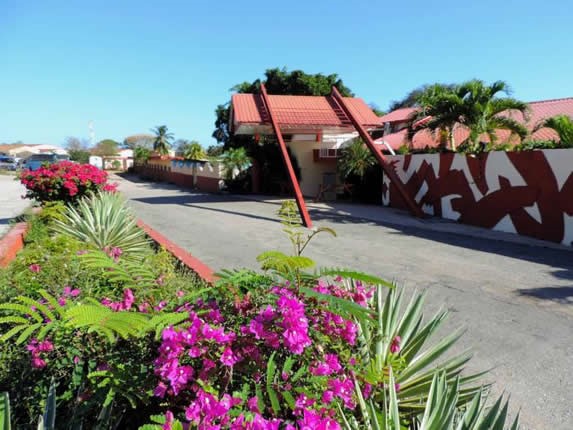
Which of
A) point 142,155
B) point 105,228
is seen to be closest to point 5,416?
point 105,228

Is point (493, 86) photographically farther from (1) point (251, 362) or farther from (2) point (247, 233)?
(1) point (251, 362)

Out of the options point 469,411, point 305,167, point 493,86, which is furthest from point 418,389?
point 305,167

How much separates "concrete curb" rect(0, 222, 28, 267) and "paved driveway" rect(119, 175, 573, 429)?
3.06 m

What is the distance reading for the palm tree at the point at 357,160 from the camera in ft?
65.1

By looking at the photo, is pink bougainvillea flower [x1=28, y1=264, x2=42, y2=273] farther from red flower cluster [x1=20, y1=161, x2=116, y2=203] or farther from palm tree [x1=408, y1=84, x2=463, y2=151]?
palm tree [x1=408, y1=84, x2=463, y2=151]

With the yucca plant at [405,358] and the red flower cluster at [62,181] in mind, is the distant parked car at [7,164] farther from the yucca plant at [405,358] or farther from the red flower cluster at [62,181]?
the yucca plant at [405,358]

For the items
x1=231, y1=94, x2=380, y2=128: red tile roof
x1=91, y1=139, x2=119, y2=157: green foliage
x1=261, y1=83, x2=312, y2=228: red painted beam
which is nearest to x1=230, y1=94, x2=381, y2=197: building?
x1=231, y1=94, x2=380, y2=128: red tile roof

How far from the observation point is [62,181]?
360 inches

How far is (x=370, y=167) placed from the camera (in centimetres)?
2006

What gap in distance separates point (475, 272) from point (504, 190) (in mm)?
5188

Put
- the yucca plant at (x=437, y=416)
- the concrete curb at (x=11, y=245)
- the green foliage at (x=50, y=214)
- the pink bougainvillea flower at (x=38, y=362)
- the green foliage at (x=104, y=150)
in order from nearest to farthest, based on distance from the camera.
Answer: the yucca plant at (x=437, y=416), the pink bougainvillea flower at (x=38, y=362), the concrete curb at (x=11, y=245), the green foliage at (x=50, y=214), the green foliage at (x=104, y=150)

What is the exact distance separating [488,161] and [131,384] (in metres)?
12.1

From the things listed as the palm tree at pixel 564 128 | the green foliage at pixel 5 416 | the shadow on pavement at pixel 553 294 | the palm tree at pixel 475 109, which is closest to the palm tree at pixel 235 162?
the palm tree at pixel 475 109

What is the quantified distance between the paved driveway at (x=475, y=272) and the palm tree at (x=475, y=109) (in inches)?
122
